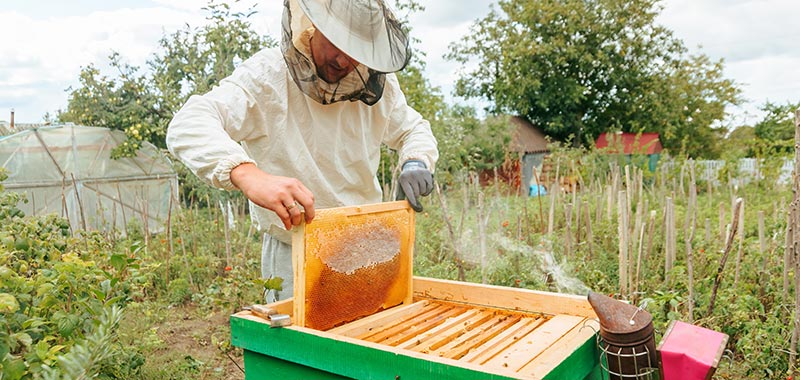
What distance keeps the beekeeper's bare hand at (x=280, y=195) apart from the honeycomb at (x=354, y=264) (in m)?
0.07

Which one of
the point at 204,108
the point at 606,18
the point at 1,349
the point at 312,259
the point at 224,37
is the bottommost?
the point at 1,349

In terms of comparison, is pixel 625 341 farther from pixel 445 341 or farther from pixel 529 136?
pixel 529 136

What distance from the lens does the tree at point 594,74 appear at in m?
22.8

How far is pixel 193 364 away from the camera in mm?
3543

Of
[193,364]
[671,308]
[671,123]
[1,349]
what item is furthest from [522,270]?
[671,123]

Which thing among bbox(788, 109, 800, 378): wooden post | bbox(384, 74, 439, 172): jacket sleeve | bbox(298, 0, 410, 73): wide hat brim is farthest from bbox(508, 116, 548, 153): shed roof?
bbox(298, 0, 410, 73): wide hat brim

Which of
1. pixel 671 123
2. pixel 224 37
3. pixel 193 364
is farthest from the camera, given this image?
pixel 671 123

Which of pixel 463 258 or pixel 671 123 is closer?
pixel 463 258

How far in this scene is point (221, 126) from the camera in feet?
5.63

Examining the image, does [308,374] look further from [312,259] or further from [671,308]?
[671,308]

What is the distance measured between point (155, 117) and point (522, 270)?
658 cm

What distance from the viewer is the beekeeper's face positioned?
1841mm

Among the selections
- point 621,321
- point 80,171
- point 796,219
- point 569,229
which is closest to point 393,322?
point 621,321

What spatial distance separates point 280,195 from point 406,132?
0.98 metres
